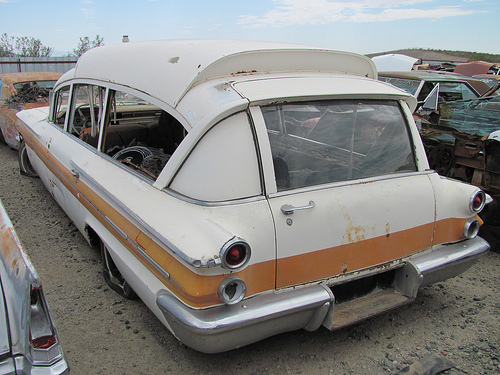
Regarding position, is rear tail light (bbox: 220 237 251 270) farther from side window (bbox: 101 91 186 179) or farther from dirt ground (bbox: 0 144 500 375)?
side window (bbox: 101 91 186 179)

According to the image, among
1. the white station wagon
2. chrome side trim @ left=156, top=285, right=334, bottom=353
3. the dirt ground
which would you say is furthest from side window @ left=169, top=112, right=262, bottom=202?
the dirt ground

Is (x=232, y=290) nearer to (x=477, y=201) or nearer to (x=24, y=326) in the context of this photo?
(x=24, y=326)

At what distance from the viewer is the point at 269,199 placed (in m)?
2.31

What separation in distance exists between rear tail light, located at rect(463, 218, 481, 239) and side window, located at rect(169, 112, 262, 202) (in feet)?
5.37

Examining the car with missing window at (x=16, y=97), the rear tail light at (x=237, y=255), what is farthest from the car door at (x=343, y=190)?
the car with missing window at (x=16, y=97)

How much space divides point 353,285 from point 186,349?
3.74 ft

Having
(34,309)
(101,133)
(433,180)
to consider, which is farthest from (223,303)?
(101,133)

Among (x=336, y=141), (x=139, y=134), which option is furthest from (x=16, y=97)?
(x=336, y=141)

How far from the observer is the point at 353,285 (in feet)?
8.83

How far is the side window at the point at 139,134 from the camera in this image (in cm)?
336

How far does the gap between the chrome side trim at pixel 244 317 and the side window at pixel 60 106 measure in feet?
10.1

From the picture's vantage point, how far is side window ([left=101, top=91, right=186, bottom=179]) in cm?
336

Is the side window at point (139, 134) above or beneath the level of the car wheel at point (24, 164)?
above

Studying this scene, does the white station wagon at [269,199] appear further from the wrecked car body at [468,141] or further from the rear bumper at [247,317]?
the wrecked car body at [468,141]
